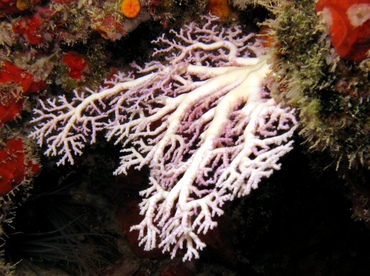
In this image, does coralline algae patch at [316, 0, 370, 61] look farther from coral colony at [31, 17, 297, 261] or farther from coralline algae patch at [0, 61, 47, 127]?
coralline algae patch at [0, 61, 47, 127]

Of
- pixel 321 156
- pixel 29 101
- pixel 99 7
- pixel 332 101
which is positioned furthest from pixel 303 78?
pixel 29 101

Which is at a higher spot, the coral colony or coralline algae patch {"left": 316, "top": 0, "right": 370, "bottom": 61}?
coralline algae patch {"left": 316, "top": 0, "right": 370, "bottom": 61}

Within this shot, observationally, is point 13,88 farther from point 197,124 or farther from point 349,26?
point 349,26

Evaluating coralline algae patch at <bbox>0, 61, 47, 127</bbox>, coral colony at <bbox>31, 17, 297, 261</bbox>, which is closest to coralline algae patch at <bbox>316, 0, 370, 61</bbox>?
coral colony at <bbox>31, 17, 297, 261</bbox>

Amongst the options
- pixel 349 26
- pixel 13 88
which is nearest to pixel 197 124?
pixel 349 26

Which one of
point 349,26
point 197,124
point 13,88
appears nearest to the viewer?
point 349,26

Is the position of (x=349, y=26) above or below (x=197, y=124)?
above

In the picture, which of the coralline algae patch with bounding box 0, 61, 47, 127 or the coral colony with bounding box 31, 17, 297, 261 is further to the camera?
the coralline algae patch with bounding box 0, 61, 47, 127
